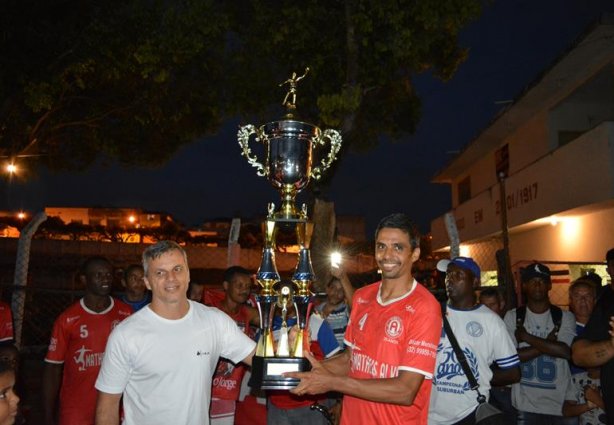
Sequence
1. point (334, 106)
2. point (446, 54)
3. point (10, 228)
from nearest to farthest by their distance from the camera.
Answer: point (334, 106), point (446, 54), point (10, 228)

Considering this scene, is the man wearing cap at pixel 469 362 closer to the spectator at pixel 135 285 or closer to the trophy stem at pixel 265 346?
the trophy stem at pixel 265 346

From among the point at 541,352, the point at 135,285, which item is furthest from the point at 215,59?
the point at 541,352

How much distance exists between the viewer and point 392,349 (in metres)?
3.24

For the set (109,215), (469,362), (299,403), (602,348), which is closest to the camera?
(602,348)

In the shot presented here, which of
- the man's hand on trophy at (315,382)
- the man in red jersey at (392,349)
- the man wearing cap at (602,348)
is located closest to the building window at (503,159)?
the man wearing cap at (602,348)

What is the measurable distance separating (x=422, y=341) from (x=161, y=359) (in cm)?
147

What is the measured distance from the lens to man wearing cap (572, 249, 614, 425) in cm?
367

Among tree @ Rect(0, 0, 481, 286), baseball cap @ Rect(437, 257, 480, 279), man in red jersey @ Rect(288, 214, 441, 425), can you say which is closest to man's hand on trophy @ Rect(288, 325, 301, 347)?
man in red jersey @ Rect(288, 214, 441, 425)

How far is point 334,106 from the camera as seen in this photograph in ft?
35.5

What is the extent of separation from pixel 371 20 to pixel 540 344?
7.50 metres

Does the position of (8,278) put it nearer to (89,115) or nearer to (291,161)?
(89,115)

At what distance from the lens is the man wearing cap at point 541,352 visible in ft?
17.4

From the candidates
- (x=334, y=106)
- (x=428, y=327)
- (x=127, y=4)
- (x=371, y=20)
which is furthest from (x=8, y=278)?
(x=428, y=327)

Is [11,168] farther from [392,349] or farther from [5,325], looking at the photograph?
[392,349]
